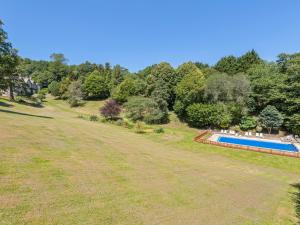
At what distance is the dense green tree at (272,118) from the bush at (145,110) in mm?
18579

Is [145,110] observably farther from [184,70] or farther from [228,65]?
[228,65]

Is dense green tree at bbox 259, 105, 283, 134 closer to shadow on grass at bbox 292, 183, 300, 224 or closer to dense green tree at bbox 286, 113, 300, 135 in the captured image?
dense green tree at bbox 286, 113, 300, 135

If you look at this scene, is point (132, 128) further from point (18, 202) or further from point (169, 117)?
point (18, 202)

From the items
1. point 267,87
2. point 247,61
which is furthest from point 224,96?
point 247,61

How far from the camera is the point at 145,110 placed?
41438 millimetres

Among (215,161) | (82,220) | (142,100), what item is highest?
(142,100)

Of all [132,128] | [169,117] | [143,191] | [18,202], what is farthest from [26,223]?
[169,117]

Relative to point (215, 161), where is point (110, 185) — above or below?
above

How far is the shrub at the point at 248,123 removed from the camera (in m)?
36.7

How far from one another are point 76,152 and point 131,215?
675cm

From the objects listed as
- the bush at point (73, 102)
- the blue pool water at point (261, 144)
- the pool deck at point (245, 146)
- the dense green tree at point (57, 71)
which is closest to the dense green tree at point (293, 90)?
the pool deck at point (245, 146)

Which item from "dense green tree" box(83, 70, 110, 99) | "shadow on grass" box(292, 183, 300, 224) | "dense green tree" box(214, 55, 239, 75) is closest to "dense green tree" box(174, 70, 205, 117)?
"dense green tree" box(214, 55, 239, 75)

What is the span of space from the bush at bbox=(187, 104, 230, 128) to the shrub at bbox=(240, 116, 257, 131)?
2760 mm

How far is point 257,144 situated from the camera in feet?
96.4
